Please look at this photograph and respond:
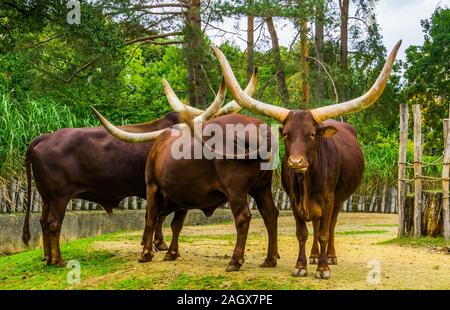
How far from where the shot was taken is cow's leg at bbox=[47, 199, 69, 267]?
8844 millimetres

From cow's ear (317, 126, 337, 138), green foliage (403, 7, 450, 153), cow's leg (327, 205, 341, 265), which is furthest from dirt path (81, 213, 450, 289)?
green foliage (403, 7, 450, 153)

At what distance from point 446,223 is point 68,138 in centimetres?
569

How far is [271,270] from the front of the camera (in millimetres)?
7574

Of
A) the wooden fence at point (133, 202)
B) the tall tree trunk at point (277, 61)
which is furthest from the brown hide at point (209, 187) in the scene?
the tall tree trunk at point (277, 61)

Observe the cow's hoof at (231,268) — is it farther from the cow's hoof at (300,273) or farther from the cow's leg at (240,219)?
the cow's hoof at (300,273)

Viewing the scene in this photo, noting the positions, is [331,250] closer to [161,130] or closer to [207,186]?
[207,186]

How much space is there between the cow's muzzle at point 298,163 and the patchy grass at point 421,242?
4.55 metres

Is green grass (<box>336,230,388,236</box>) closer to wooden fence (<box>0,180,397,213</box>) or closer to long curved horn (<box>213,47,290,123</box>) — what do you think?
wooden fence (<box>0,180,397,213</box>)

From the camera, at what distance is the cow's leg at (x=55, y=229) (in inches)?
348

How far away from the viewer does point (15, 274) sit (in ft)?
29.1

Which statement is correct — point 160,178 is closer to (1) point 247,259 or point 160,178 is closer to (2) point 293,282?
(1) point 247,259

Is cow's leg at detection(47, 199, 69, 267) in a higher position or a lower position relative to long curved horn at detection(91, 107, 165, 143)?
lower

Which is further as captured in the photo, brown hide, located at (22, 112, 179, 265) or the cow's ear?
brown hide, located at (22, 112, 179, 265)

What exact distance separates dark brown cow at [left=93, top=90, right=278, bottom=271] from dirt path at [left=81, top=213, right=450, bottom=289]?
36 cm
